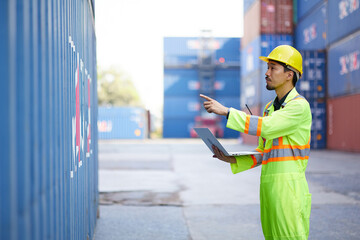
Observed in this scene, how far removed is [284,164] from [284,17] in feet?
86.7

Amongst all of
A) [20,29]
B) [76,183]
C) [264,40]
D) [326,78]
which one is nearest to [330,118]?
[326,78]

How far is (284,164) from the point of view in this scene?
8.86 ft

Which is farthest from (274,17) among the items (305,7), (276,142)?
(276,142)

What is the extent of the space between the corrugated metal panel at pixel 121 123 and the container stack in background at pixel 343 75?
2208cm

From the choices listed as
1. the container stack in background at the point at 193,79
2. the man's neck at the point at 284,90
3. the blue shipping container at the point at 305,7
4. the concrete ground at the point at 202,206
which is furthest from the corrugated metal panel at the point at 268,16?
the man's neck at the point at 284,90

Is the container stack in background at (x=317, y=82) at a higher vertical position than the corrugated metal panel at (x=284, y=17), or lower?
lower

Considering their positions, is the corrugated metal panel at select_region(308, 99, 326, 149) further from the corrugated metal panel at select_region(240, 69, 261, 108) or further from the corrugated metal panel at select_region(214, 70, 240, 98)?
the corrugated metal panel at select_region(214, 70, 240, 98)

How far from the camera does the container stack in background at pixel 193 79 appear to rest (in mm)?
42812

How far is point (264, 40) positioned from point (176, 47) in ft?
56.1

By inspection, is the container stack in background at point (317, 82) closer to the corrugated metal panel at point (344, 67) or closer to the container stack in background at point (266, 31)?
the corrugated metal panel at point (344, 67)

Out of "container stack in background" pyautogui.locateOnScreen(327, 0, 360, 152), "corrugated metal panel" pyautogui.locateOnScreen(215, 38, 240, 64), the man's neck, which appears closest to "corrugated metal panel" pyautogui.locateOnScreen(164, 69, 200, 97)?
"corrugated metal panel" pyautogui.locateOnScreen(215, 38, 240, 64)

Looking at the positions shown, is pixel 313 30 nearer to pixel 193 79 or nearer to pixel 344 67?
pixel 344 67

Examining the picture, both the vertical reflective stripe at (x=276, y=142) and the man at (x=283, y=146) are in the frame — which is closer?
the man at (x=283, y=146)

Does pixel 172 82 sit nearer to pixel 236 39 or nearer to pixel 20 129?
pixel 236 39
